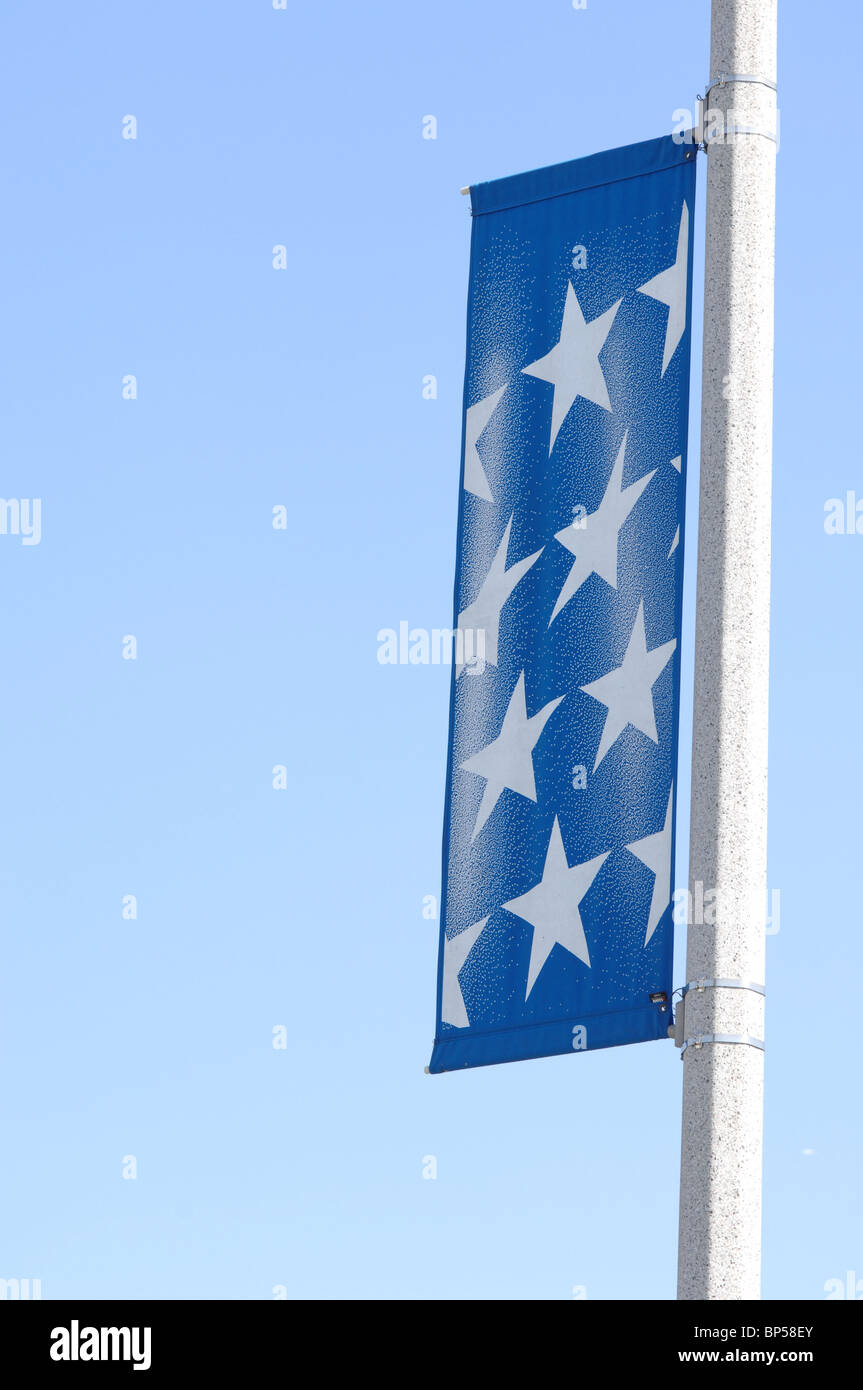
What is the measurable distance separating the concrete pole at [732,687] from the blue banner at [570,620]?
0.59 ft

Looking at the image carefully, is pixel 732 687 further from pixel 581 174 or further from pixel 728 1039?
pixel 581 174

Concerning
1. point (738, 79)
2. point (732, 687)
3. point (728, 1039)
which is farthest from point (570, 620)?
point (738, 79)

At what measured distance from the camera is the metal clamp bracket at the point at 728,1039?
887 centimetres

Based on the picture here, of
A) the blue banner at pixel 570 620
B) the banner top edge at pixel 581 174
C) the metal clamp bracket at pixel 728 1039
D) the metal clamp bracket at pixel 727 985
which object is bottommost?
the metal clamp bracket at pixel 728 1039

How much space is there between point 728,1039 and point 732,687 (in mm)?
1265

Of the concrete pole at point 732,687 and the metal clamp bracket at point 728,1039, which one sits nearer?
the concrete pole at point 732,687

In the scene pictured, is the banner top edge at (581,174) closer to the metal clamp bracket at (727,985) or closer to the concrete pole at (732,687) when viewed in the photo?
the concrete pole at (732,687)

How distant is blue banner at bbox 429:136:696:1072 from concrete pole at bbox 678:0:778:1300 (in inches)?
7.0

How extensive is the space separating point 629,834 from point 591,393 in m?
1.79

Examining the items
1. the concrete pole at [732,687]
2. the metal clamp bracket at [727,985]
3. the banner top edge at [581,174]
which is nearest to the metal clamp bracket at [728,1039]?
the concrete pole at [732,687]

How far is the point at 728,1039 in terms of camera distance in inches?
349
